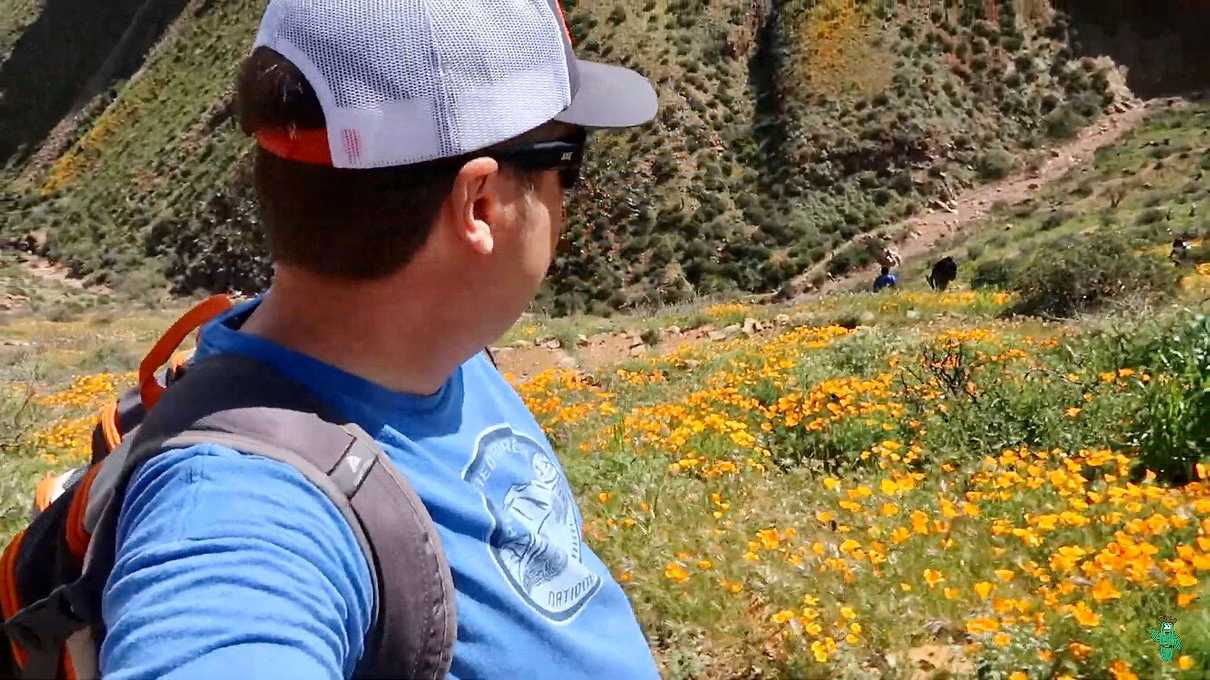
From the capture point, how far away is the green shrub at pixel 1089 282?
11.8m

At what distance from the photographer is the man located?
1024 millimetres

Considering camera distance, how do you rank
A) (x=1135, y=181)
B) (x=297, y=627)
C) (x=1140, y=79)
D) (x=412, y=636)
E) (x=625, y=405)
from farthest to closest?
(x=1140, y=79) < (x=1135, y=181) < (x=625, y=405) < (x=412, y=636) < (x=297, y=627)

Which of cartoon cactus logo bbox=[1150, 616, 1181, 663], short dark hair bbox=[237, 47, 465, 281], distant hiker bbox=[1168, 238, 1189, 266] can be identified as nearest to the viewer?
short dark hair bbox=[237, 47, 465, 281]

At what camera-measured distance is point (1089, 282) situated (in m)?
12.0

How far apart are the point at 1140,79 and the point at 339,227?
34.8 m

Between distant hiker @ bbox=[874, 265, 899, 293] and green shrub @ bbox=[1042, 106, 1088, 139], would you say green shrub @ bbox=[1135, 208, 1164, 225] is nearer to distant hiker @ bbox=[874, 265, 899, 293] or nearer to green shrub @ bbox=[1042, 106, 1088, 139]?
distant hiker @ bbox=[874, 265, 899, 293]

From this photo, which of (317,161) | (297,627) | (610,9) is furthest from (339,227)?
(610,9)

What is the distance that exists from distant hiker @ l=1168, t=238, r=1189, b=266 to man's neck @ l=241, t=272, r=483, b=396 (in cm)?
1489

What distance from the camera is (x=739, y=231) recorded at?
26656 mm

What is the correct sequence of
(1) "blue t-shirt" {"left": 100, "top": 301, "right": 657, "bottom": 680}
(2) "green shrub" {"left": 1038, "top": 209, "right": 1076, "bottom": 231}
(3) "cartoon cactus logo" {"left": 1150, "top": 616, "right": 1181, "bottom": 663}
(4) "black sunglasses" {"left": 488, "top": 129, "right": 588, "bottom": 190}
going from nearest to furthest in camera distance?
(1) "blue t-shirt" {"left": 100, "top": 301, "right": 657, "bottom": 680}
(4) "black sunglasses" {"left": 488, "top": 129, "right": 588, "bottom": 190}
(3) "cartoon cactus logo" {"left": 1150, "top": 616, "right": 1181, "bottom": 663}
(2) "green shrub" {"left": 1038, "top": 209, "right": 1076, "bottom": 231}

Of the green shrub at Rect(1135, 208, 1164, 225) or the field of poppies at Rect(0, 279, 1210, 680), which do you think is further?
the green shrub at Rect(1135, 208, 1164, 225)

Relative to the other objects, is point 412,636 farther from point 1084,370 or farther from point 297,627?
point 1084,370

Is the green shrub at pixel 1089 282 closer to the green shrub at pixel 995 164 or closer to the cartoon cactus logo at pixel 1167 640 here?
the cartoon cactus logo at pixel 1167 640

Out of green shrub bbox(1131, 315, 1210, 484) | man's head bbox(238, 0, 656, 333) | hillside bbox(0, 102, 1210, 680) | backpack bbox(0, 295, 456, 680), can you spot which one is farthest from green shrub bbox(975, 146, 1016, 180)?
backpack bbox(0, 295, 456, 680)
